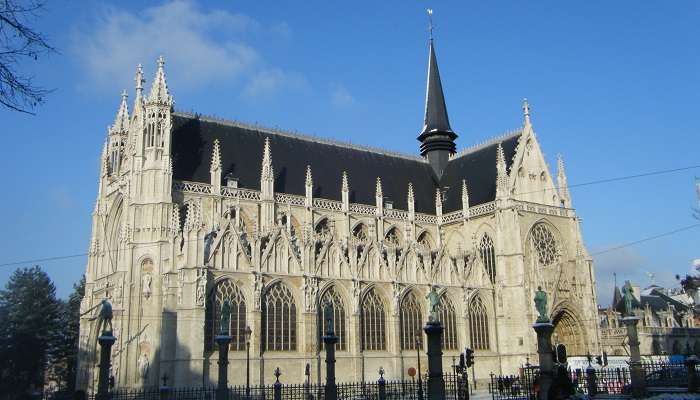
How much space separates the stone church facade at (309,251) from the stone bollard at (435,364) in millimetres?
15797

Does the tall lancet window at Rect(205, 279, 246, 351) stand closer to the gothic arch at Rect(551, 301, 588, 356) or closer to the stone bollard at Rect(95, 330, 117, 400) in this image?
the stone bollard at Rect(95, 330, 117, 400)

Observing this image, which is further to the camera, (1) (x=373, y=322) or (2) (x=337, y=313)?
(1) (x=373, y=322)

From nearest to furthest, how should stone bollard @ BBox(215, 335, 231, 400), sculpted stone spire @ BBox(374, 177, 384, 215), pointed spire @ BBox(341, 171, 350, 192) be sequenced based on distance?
stone bollard @ BBox(215, 335, 231, 400) → pointed spire @ BBox(341, 171, 350, 192) → sculpted stone spire @ BBox(374, 177, 384, 215)

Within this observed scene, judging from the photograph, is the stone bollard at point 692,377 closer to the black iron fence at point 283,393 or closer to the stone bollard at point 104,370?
the black iron fence at point 283,393

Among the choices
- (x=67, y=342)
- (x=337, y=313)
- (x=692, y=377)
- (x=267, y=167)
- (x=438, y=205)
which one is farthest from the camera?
(x=67, y=342)

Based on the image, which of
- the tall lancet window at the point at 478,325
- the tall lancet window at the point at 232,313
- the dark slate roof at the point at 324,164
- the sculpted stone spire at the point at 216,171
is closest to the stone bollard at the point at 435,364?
the tall lancet window at the point at 232,313

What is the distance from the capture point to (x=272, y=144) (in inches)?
1890

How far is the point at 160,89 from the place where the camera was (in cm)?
4056

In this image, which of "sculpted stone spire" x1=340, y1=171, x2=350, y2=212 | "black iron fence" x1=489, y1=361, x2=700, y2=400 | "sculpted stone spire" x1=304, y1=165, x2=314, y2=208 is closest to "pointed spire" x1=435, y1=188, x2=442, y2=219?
"sculpted stone spire" x1=340, y1=171, x2=350, y2=212

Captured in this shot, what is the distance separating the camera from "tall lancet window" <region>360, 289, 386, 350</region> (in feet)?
131

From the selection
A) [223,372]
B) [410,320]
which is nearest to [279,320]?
[410,320]

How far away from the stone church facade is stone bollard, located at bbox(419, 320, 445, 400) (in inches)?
622

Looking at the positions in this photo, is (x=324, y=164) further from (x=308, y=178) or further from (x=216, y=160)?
(x=216, y=160)

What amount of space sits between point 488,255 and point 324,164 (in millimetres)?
13595
